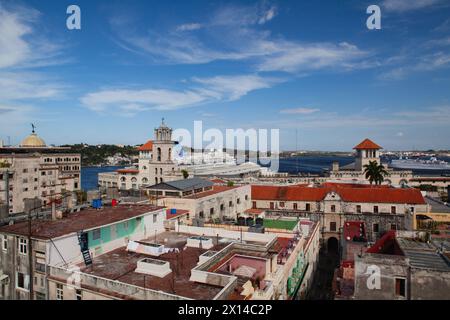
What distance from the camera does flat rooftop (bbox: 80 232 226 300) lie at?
14.2 metres

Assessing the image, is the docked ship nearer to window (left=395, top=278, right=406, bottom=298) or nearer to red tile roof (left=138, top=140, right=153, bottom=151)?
red tile roof (left=138, top=140, right=153, bottom=151)

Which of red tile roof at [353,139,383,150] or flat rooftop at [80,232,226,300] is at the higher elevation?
red tile roof at [353,139,383,150]

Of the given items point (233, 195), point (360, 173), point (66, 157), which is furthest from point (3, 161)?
point (360, 173)

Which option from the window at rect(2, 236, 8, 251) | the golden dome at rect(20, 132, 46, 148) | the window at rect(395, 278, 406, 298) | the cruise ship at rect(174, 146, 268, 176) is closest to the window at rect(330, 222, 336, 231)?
the window at rect(395, 278, 406, 298)

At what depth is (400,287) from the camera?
47.7ft

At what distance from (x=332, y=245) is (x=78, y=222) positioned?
3199 centimetres

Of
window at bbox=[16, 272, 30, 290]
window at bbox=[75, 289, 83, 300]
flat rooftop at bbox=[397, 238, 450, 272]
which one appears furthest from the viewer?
window at bbox=[16, 272, 30, 290]

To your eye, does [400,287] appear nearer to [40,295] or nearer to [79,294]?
[79,294]

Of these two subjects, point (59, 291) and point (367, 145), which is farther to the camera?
point (367, 145)

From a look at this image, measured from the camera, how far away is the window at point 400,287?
568 inches

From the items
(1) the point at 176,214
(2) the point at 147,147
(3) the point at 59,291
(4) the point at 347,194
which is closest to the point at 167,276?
(3) the point at 59,291

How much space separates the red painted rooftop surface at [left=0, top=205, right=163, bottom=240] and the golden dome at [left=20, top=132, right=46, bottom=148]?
68101 millimetres

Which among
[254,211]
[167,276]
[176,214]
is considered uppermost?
Answer: [176,214]

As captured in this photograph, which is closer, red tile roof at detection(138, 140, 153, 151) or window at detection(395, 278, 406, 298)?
window at detection(395, 278, 406, 298)
